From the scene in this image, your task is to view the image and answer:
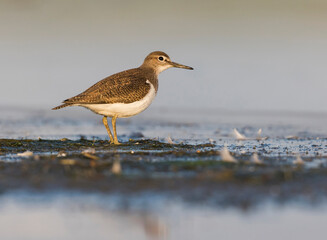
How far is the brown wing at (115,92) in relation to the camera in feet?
36.8

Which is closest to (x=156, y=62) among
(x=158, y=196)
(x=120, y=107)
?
(x=120, y=107)

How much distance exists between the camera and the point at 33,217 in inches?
205

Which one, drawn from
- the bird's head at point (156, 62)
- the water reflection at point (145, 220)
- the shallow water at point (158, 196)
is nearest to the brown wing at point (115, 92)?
the bird's head at point (156, 62)

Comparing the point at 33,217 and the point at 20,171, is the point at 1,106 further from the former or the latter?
the point at 33,217

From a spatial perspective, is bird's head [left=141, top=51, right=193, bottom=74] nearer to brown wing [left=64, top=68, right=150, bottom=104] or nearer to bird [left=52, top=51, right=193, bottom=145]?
bird [left=52, top=51, right=193, bottom=145]

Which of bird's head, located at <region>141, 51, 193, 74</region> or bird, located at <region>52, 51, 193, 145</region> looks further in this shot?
bird's head, located at <region>141, 51, 193, 74</region>

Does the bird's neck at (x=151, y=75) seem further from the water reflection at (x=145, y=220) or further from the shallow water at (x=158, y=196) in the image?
the water reflection at (x=145, y=220)

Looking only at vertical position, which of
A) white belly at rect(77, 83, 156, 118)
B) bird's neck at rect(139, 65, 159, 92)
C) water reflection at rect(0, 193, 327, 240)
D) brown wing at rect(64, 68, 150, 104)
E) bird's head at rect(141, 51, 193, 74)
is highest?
bird's head at rect(141, 51, 193, 74)

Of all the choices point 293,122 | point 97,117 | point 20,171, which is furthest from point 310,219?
point 97,117

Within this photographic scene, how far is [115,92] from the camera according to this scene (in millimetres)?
11312

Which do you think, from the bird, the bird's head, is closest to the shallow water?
the bird

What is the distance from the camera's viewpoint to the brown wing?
11.2 m

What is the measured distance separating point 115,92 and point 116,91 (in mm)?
37

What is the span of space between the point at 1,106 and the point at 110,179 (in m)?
17.8
